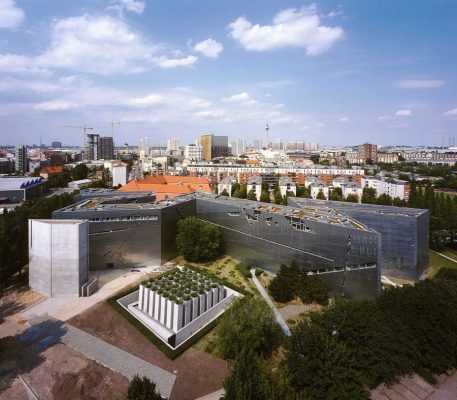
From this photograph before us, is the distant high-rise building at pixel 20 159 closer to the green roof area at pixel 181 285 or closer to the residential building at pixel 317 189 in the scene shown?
the residential building at pixel 317 189

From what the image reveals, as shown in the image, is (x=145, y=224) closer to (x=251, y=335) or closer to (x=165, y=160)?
(x=251, y=335)

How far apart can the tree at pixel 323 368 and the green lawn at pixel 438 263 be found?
2767 cm

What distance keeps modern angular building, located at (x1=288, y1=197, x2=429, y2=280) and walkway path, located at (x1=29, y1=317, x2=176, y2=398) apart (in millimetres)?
29786

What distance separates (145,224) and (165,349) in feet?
54.6

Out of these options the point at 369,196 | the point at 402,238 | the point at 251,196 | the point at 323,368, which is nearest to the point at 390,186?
the point at 369,196

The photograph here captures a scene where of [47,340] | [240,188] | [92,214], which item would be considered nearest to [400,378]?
[47,340]

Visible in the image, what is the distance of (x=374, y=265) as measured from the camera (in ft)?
98.6

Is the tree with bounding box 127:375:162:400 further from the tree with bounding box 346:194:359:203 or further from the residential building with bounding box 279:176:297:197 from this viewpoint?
the tree with bounding box 346:194:359:203

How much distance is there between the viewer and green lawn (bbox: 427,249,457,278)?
139 ft

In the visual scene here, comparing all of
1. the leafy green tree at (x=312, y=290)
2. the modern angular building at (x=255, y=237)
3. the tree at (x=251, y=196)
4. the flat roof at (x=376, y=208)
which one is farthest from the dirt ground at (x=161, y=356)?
the tree at (x=251, y=196)

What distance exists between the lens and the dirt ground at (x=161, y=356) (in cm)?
2117

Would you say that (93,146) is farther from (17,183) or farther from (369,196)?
(369,196)

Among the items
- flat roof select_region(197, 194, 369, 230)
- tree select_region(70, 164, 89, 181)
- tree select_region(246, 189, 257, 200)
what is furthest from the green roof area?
tree select_region(70, 164, 89, 181)

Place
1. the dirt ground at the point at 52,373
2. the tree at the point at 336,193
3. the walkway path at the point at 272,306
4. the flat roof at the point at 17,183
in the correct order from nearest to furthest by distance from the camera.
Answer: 1. the dirt ground at the point at 52,373
2. the walkway path at the point at 272,306
3. the flat roof at the point at 17,183
4. the tree at the point at 336,193
